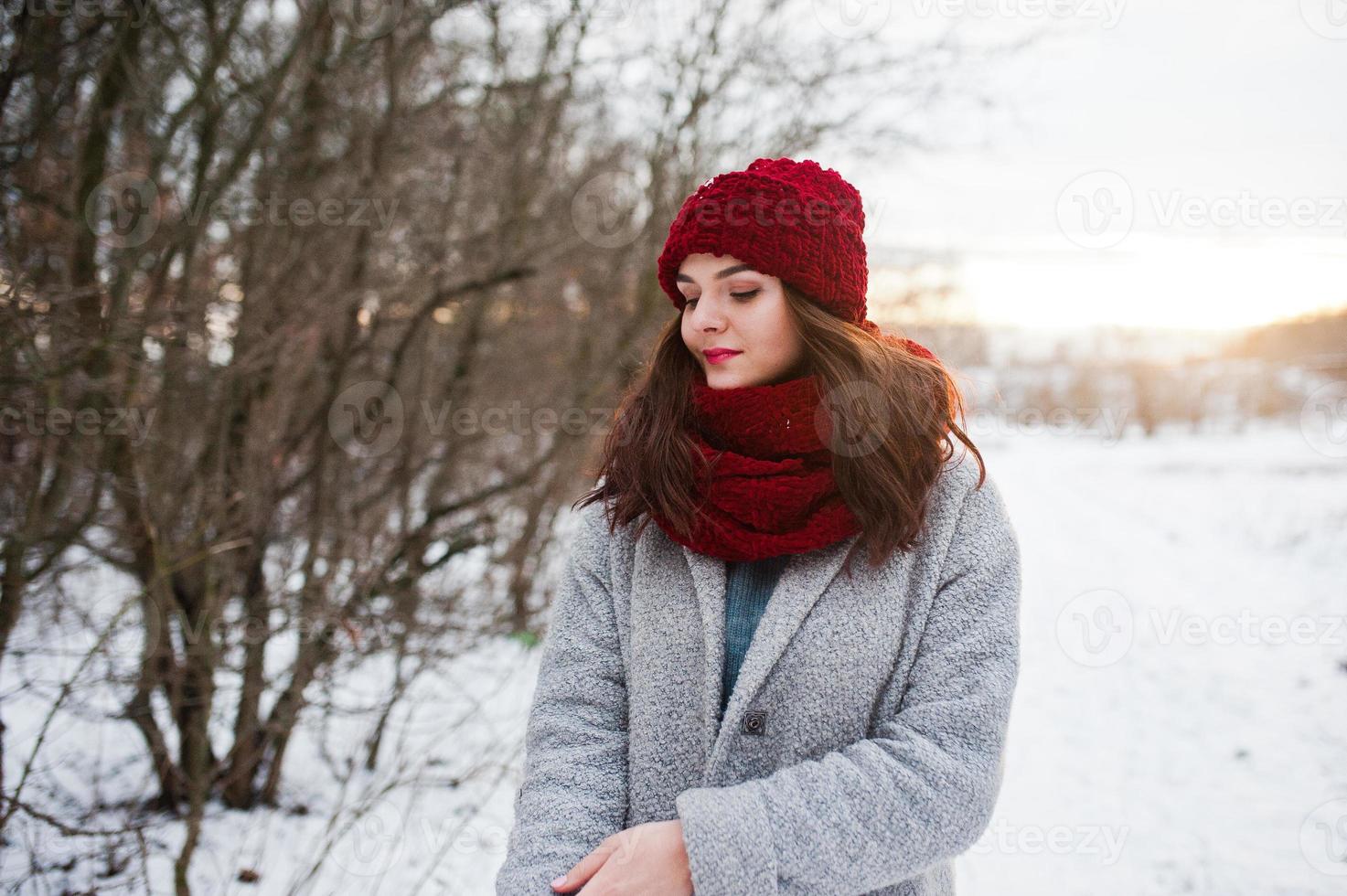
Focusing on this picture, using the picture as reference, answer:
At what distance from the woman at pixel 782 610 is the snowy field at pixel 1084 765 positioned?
1912 millimetres

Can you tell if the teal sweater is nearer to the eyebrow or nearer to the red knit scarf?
the red knit scarf

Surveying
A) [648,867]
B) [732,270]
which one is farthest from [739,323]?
[648,867]

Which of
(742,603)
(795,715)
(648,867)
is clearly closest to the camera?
(648,867)

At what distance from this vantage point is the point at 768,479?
1396mm

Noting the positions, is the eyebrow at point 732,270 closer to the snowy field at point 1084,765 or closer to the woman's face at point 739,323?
the woman's face at point 739,323

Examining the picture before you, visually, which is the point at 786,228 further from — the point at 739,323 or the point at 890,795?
the point at 890,795

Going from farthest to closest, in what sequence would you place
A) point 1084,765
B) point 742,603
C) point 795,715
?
1. point 1084,765
2. point 742,603
3. point 795,715

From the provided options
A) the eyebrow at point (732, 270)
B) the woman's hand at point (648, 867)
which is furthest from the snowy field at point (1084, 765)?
the eyebrow at point (732, 270)

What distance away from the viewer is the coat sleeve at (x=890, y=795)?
1114 millimetres

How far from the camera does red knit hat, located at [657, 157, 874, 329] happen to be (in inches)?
54.3

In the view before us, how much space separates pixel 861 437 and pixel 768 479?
174mm

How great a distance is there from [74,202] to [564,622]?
3078mm

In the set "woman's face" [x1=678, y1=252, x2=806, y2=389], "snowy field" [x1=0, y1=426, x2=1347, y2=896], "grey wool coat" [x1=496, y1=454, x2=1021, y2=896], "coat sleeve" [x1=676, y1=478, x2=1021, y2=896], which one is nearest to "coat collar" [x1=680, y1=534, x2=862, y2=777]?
"grey wool coat" [x1=496, y1=454, x2=1021, y2=896]

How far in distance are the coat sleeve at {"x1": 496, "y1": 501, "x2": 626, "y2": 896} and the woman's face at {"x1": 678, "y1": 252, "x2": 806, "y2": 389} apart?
393 mm
